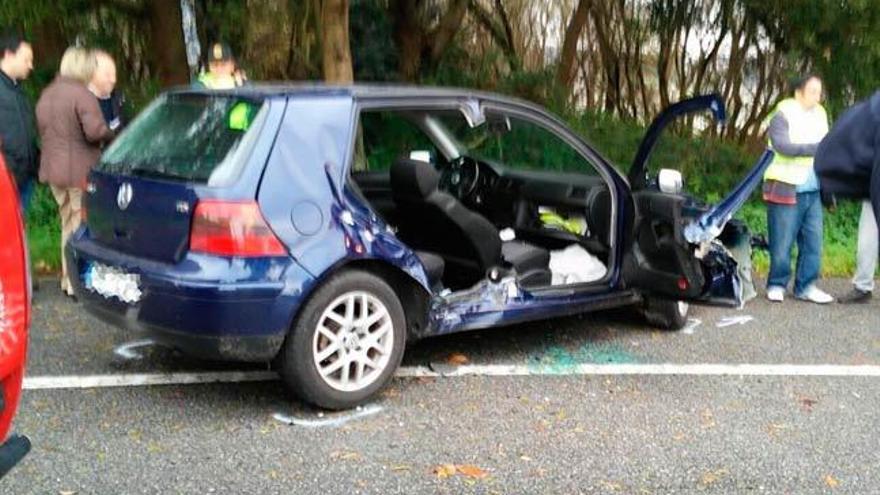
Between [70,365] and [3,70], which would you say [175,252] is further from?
[3,70]

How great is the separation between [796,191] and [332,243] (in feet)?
13.5

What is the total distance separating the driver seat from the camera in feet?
16.9

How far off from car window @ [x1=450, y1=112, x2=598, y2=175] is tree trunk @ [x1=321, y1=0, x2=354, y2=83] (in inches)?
127

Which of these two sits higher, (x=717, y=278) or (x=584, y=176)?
(x=584, y=176)

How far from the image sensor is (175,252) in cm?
438

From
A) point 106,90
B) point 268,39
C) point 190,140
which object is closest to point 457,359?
point 190,140

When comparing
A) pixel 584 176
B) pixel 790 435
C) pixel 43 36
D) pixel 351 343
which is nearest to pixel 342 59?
pixel 43 36

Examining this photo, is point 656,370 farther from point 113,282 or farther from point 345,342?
point 113,282

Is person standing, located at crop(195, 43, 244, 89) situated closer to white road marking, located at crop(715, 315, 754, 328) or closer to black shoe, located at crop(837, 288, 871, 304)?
white road marking, located at crop(715, 315, 754, 328)

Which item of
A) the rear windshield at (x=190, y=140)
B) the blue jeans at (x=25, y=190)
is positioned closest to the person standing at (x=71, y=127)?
the blue jeans at (x=25, y=190)

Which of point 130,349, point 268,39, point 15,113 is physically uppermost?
point 268,39

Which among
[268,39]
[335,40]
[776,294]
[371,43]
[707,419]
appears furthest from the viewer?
[371,43]

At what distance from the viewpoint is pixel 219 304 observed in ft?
14.0

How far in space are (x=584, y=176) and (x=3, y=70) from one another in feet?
12.5
